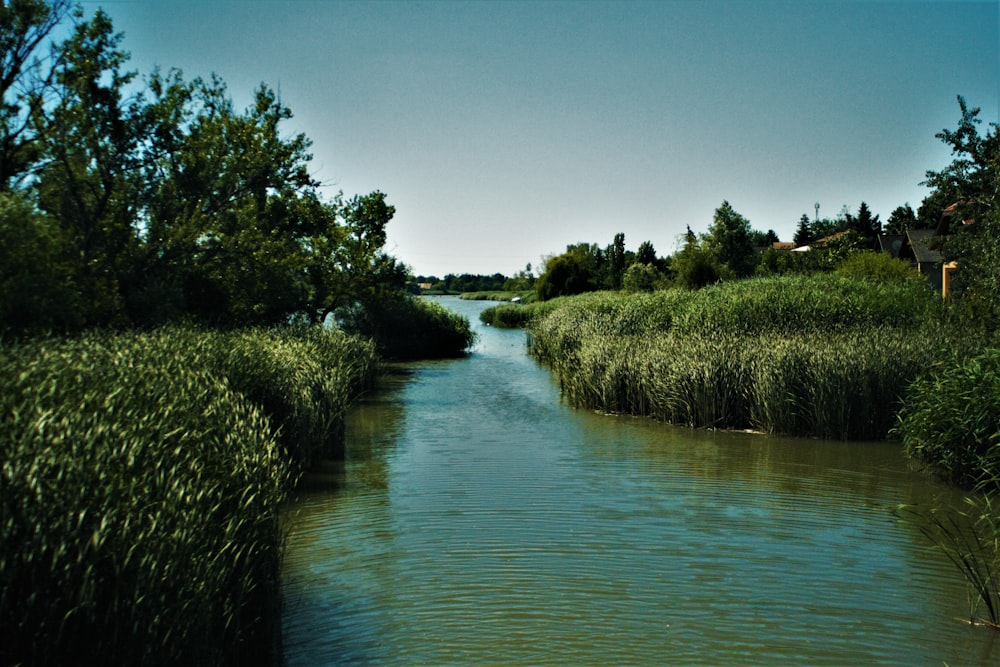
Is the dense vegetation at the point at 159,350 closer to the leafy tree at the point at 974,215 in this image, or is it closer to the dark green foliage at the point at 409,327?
the dark green foliage at the point at 409,327

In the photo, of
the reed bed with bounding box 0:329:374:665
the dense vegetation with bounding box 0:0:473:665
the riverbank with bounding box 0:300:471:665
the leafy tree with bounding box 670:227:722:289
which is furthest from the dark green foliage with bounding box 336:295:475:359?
the reed bed with bounding box 0:329:374:665

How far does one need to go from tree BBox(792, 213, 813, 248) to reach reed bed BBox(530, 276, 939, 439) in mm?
64861

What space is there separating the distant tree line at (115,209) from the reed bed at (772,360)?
895cm

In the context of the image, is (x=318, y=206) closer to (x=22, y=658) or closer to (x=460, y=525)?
(x=460, y=525)

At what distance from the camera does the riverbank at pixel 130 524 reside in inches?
142

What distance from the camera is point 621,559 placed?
724 centimetres

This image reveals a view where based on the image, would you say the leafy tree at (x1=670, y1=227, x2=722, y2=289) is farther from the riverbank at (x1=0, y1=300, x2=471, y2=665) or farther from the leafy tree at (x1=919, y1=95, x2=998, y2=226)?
the riverbank at (x1=0, y1=300, x2=471, y2=665)

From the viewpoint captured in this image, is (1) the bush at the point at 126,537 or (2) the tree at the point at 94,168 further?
(2) the tree at the point at 94,168

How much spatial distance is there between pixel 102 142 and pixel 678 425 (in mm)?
13228

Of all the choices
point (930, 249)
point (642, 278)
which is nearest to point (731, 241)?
point (642, 278)

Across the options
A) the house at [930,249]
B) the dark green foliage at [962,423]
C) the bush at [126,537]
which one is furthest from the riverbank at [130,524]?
the house at [930,249]

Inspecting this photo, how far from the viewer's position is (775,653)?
5.41 meters

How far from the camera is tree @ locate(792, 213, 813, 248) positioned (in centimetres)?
8294

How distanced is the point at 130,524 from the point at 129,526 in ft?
0.23
